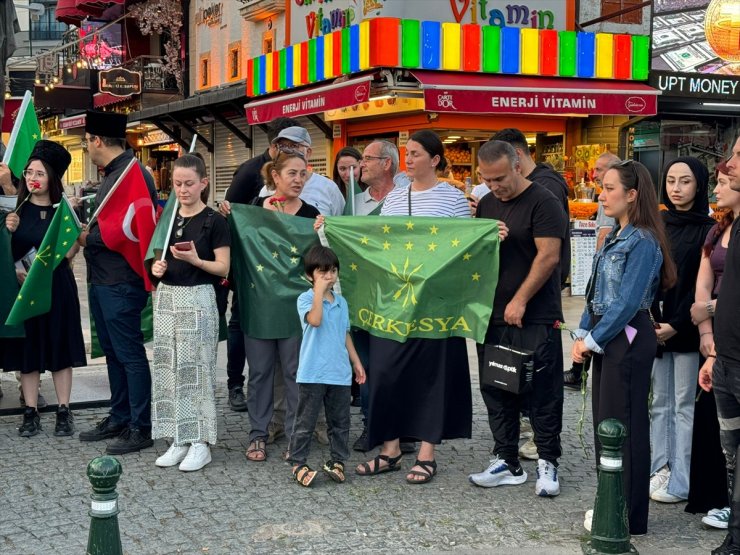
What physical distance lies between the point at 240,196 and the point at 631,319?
341 centimetres

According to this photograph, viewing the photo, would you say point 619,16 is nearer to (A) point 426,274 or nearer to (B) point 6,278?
(A) point 426,274

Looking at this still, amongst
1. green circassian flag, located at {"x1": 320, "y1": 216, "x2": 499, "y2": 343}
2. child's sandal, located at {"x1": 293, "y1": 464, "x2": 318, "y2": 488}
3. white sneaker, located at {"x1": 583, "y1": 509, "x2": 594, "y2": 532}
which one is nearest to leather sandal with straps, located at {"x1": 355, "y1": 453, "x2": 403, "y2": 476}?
child's sandal, located at {"x1": 293, "y1": 464, "x2": 318, "y2": 488}

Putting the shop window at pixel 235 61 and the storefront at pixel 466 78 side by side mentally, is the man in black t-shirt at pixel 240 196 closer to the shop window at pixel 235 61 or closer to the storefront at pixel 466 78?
the storefront at pixel 466 78

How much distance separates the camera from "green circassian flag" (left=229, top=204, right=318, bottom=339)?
20.3ft

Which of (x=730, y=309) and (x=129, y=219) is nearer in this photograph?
(x=730, y=309)

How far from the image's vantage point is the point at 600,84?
16.3 metres

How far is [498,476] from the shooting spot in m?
5.61

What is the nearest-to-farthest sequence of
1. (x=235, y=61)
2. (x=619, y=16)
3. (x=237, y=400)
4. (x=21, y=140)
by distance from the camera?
(x=21, y=140) < (x=237, y=400) < (x=619, y=16) < (x=235, y=61)

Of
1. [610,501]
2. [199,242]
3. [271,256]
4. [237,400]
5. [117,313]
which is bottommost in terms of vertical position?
[237,400]

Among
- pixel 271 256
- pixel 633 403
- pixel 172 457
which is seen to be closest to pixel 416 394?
pixel 271 256

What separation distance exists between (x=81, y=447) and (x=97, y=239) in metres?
1.33

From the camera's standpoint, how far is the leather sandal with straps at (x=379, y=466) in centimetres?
582

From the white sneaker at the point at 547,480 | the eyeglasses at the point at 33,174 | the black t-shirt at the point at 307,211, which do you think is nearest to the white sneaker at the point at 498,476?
the white sneaker at the point at 547,480

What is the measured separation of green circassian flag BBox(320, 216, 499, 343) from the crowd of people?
0.30 feet
